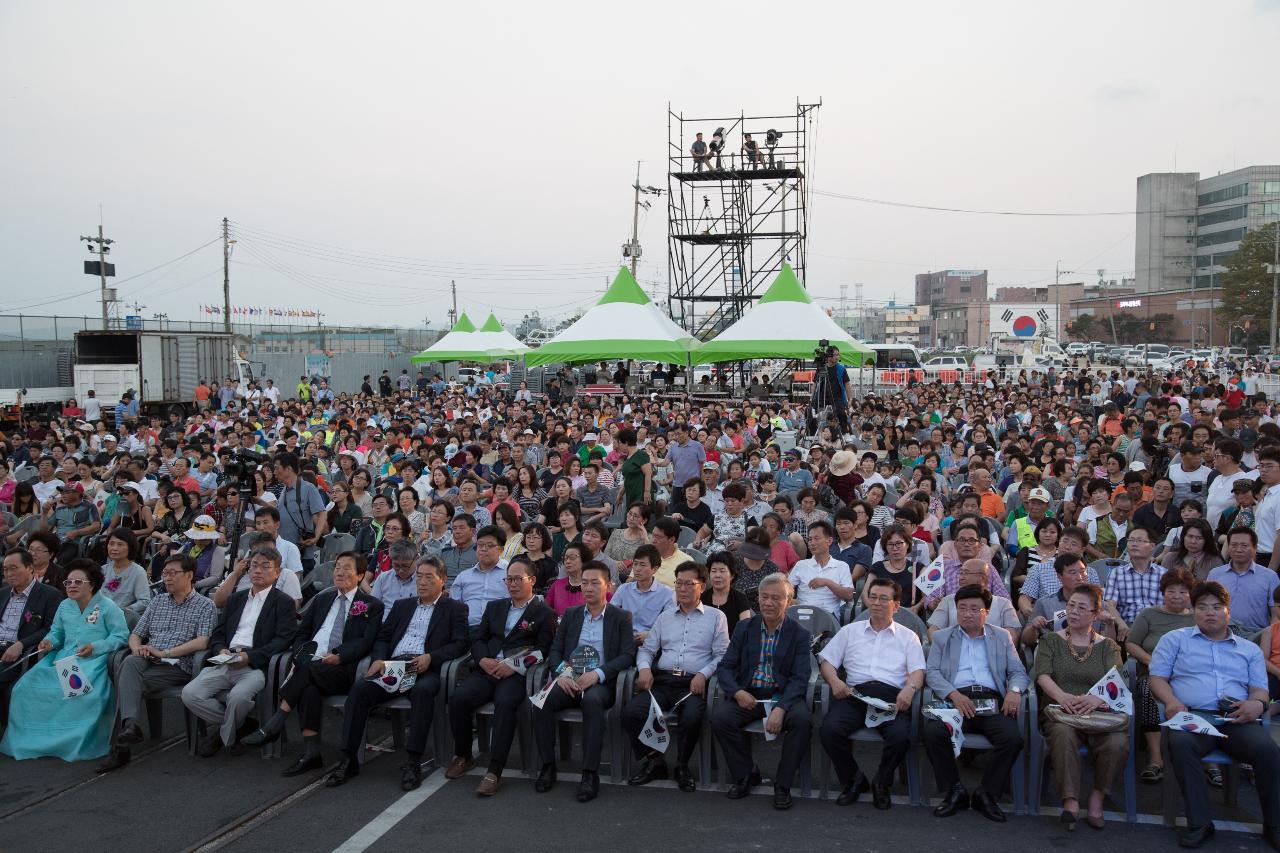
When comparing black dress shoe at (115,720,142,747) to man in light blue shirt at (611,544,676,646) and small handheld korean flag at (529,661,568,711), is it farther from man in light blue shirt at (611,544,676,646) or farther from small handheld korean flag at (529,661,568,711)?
man in light blue shirt at (611,544,676,646)

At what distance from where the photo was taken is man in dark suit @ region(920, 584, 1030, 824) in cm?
516

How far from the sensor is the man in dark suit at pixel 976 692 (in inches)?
203

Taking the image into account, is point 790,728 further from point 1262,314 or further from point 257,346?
point 1262,314

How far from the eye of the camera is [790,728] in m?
5.40

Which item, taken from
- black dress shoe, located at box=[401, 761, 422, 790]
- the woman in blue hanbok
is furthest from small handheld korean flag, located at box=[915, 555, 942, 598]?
the woman in blue hanbok

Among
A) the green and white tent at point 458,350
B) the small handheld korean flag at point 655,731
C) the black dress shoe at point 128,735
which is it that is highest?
the green and white tent at point 458,350

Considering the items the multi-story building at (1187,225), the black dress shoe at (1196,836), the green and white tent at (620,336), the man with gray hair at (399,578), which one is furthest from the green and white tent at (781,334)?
the multi-story building at (1187,225)

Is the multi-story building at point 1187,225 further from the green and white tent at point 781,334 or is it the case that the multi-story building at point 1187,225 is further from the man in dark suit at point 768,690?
the man in dark suit at point 768,690

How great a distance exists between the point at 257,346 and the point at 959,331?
312ft

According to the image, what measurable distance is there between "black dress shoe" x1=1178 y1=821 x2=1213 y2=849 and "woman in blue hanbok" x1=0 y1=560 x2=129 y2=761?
246 inches

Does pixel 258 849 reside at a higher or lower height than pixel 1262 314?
lower

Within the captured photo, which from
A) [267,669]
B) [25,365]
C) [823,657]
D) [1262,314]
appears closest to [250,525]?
[267,669]

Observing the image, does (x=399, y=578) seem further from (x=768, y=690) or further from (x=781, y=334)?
(x=781, y=334)

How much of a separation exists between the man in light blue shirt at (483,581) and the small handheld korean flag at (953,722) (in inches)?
116
